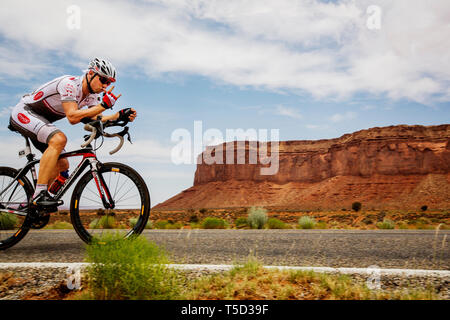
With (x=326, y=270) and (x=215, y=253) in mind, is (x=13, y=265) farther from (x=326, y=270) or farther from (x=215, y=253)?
(x=326, y=270)

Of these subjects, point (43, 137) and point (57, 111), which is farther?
point (57, 111)

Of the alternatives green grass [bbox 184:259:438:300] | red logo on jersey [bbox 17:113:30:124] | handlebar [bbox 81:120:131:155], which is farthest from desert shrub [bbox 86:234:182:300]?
red logo on jersey [bbox 17:113:30:124]

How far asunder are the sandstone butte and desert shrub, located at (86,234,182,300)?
7881 centimetres

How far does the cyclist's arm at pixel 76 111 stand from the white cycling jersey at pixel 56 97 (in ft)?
0.22

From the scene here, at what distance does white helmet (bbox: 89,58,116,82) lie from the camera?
4148 mm

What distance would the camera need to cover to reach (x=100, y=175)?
4254mm

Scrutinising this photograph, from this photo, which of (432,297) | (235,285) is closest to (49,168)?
(235,285)

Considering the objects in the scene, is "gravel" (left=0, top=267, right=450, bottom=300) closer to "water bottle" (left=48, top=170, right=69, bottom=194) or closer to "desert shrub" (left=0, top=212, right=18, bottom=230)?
"water bottle" (left=48, top=170, right=69, bottom=194)

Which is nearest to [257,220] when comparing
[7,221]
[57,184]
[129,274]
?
[7,221]

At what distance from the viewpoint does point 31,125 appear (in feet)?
14.4

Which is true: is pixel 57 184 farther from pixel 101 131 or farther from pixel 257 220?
pixel 257 220

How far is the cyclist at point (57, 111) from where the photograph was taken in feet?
13.5

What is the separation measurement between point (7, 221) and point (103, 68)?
109 inches

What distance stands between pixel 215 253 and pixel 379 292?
244cm
